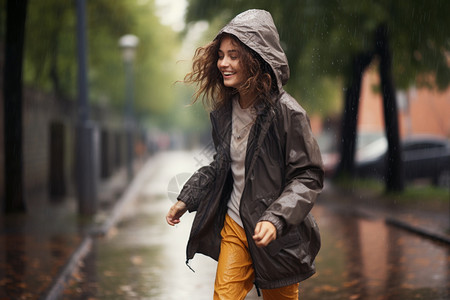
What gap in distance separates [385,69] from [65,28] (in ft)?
37.9

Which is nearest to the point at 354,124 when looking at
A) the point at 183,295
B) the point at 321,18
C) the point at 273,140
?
the point at 321,18

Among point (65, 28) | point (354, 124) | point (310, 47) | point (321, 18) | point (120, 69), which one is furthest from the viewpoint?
point (120, 69)

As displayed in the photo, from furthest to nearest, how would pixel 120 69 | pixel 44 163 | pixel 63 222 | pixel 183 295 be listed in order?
pixel 120 69, pixel 44 163, pixel 63 222, pixel 183 295

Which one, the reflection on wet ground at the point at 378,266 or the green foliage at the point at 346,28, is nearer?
the reflection on wet ground at the point at 378,266

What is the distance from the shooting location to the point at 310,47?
50.1 ft

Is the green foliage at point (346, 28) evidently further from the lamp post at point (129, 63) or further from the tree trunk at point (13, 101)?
the lamp post at point (129, 63)

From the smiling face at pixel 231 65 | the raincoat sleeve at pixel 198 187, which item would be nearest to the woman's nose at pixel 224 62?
the smiling face at pixel 231 65

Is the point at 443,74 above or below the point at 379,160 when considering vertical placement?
above

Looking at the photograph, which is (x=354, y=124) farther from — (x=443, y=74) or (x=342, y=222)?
(x=342, y=222)

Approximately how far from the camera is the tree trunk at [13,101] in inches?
513

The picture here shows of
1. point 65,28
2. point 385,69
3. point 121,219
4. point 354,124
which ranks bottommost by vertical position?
point 121,219

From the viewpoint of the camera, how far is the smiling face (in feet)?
11.6

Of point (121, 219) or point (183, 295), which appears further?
point (121, 219)

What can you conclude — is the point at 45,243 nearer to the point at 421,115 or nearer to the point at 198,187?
the point at 198,187
